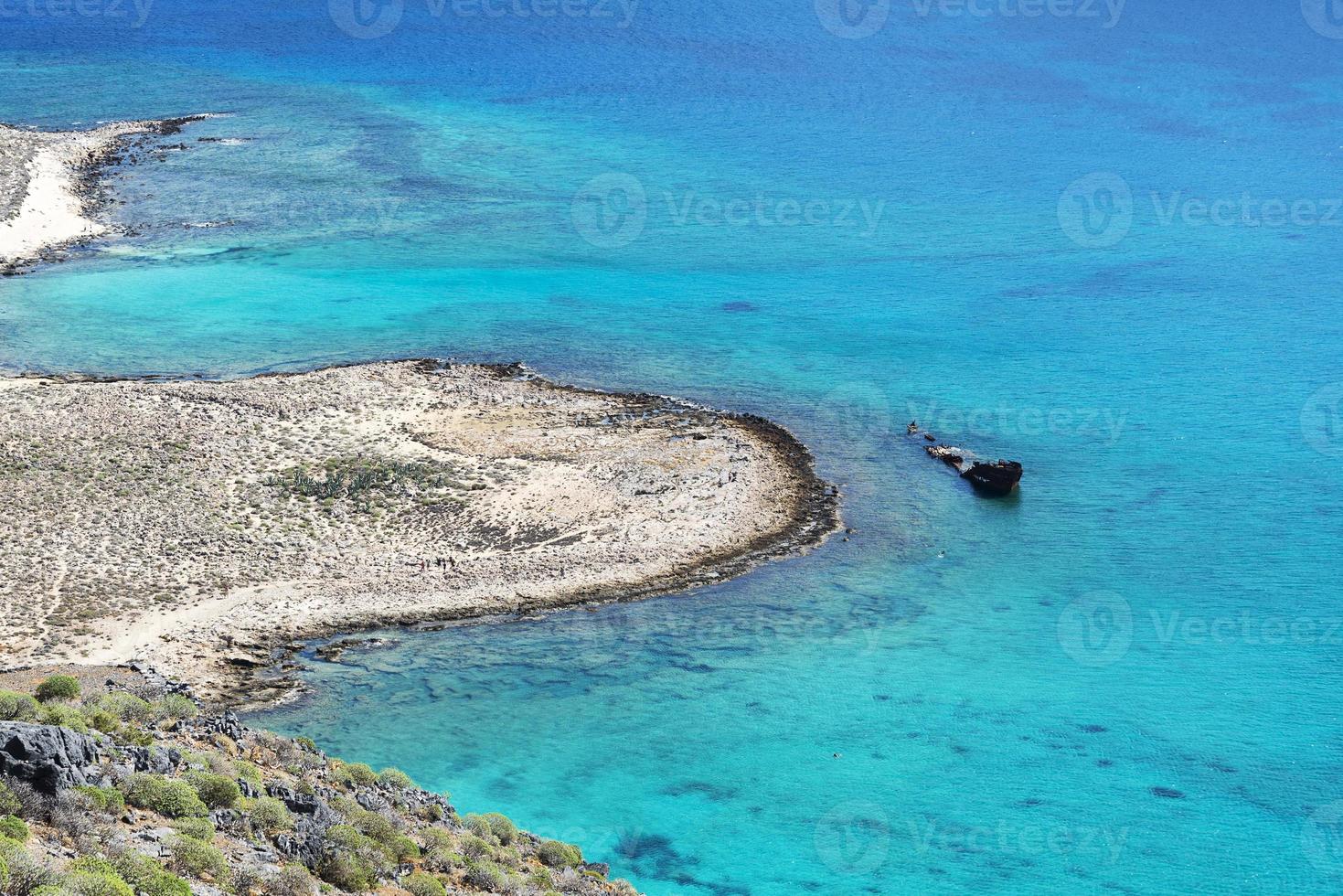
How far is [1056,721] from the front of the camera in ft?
87.6

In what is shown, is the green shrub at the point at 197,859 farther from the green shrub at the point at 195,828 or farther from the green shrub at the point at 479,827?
the green shrub at the point at 479,827

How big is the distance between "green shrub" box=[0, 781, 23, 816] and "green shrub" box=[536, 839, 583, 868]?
323 inches

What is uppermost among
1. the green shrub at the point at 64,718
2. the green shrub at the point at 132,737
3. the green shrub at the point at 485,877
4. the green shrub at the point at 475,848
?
the green shrub at the point at 64,718

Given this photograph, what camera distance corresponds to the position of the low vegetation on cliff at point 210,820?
14.1 m

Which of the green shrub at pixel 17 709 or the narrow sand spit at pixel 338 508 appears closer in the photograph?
the green shrub at pixel 17 709

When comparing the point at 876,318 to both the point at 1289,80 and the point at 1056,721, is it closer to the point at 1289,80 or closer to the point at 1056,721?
the point at 1056,721

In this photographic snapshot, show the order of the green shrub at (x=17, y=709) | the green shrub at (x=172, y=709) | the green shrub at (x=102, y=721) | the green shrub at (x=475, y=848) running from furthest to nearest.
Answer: the green shrub at (x=172, y=709)
the green shrub at (x=475, y=848)
the green shrub at (x=102, y=721)
the green shrub at (x=17, y=709)

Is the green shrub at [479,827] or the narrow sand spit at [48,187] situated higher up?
the narrow sand spit at [48,187]

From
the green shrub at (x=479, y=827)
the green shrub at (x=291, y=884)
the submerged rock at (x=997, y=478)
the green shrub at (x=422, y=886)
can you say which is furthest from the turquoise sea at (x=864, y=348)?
the green shrub at (x=291, y=884)

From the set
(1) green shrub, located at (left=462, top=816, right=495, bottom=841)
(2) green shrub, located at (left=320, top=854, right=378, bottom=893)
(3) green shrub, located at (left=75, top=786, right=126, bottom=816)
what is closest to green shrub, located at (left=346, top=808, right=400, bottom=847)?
(2) green shrub, located at (left=320, top=854, right=378, bottom=893)

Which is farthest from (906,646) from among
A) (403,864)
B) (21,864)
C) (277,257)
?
(277,257)

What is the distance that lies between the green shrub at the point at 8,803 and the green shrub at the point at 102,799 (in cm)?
84

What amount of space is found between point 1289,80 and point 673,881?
76.3m

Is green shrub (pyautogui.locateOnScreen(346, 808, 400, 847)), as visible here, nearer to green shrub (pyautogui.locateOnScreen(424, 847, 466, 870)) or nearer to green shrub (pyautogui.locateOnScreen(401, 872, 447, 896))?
green shrub (pyautogui.locateOnScreen(424, 847, 466, 870))
